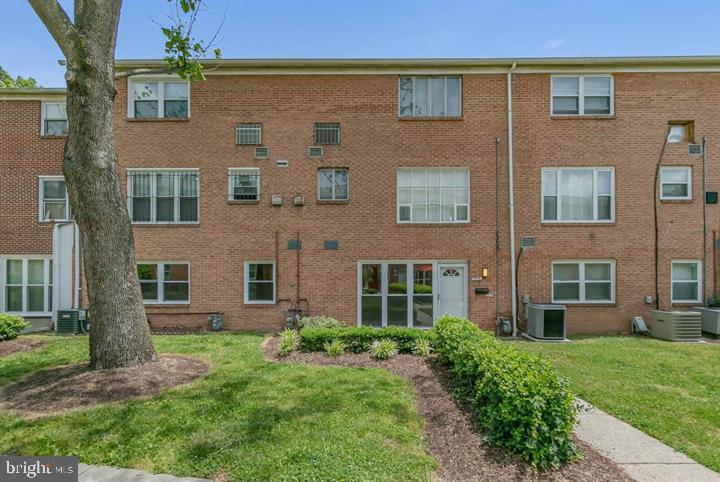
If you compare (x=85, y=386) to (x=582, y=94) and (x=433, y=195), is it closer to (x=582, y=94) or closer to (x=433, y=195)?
(x=433, y=195)

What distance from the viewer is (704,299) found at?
35.1 feet

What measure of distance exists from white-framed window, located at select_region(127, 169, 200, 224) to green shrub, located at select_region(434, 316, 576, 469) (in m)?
9.79

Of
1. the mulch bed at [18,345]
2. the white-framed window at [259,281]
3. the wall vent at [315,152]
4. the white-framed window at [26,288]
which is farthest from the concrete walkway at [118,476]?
the white-framed window at [26,288]

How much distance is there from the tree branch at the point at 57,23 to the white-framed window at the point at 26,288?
8.58 metres

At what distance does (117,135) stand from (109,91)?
556 cm

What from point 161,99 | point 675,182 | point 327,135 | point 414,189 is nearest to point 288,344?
point 414,189

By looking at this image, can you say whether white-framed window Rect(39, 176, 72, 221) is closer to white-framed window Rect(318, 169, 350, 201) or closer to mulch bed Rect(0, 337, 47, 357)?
mulch bed Rect(0, 337, 47, 357)

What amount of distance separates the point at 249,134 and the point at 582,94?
34.1ft

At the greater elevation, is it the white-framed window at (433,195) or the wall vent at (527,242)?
the white-framed window at (433,195)

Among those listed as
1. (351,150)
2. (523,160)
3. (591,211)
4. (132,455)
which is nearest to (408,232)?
(351,150)

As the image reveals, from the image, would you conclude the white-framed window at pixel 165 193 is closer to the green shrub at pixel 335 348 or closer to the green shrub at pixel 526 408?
the green shrub at pixel 335 348

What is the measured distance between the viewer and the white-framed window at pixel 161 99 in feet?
36.2

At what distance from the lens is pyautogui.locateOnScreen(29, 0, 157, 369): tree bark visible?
19.5 ft

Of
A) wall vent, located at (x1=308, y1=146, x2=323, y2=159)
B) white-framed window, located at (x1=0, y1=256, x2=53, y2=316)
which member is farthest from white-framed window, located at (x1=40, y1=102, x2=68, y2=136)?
wall vent, located at (x1=308, y1=146, x2=323, y2=159)
